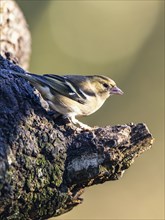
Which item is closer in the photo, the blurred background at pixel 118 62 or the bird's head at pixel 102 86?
the bird's head at pixel 102 86

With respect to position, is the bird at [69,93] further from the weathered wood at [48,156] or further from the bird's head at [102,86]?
the weathered wood at [48,156]

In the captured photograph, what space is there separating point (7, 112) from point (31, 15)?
244 inches

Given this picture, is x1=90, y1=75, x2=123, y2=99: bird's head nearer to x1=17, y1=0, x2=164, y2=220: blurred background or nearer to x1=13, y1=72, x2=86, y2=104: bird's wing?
x1=13, y1=72, x2=86, y2=104: bird's wing

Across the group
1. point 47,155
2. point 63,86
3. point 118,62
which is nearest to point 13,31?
point 63,86

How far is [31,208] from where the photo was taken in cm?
308

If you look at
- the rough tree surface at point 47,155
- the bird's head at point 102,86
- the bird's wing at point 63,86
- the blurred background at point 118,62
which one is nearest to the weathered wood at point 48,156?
the rough tree surface at point 47,155

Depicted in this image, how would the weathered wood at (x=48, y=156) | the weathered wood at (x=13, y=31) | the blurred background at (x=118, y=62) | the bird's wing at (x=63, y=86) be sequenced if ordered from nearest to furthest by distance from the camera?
the weathered wood at (x=48, y=156) < the bird's wing at (x=63, y=86) < the weathered wood at (x=13, y=31) < the blurred background at (x=118, y=62)

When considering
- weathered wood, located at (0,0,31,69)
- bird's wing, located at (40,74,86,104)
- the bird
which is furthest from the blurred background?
bird's wing, located at (40,74,86,104)

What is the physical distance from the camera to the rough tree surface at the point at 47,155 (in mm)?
2996

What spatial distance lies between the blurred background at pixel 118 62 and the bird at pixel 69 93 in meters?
3.61

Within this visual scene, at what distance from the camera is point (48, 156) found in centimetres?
315

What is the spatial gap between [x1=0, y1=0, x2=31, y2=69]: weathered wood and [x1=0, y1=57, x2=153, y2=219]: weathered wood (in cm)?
146

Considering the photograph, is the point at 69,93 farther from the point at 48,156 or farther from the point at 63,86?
the point at 48,156

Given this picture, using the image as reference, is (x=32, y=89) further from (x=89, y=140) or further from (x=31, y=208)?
(x=31, y=208)
